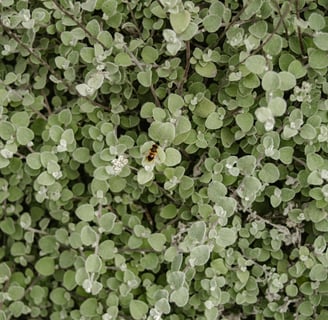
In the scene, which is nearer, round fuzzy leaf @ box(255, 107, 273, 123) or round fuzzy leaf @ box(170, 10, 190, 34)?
round fuzzy leaf @ box(255, 107, 273, 123)

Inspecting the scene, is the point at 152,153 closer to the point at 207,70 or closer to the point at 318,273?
the point at 207,70

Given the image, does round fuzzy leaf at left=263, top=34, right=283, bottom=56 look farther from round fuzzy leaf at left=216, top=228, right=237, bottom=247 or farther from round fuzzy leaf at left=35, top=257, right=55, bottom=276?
round fuzzy leaf at left=35, top=257, right=55, bottom=276

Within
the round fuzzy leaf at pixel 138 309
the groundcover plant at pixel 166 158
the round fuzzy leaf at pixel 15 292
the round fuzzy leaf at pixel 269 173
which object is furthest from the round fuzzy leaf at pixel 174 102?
the round fuzzy leaf at pixel 15 292

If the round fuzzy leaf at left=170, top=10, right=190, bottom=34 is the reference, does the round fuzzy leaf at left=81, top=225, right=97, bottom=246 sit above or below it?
below

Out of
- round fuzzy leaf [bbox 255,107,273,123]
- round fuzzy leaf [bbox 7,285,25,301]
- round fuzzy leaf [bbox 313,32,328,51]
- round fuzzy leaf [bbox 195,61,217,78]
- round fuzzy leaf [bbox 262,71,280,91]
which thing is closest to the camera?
round fuzzy leaf [bbox 255,107,273,123]

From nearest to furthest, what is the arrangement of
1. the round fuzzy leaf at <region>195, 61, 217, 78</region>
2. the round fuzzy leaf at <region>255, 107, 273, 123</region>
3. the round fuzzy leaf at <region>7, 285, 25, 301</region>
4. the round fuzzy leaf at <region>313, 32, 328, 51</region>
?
the round fuzzy leaf at <region>255, 107, 273, 123</region>
the round fuzzy leaf at <region>313, 32, 328, 51</region>
the round fuzzy leaf at <region>195, 61, 217, 78</region>
the round fuzzy leaf at <region>7, 285, 25, 301</region>

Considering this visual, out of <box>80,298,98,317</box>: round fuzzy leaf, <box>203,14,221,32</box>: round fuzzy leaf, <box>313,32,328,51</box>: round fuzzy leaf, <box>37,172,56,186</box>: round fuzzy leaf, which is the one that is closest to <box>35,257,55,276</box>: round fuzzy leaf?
<box>80,298,98,317</box>: round fuzzy leaf

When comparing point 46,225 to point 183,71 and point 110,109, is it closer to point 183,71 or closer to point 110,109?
point 110,109

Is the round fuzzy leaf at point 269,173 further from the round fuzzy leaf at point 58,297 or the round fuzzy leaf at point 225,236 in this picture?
the round fuzzy leaf at point 58,297
